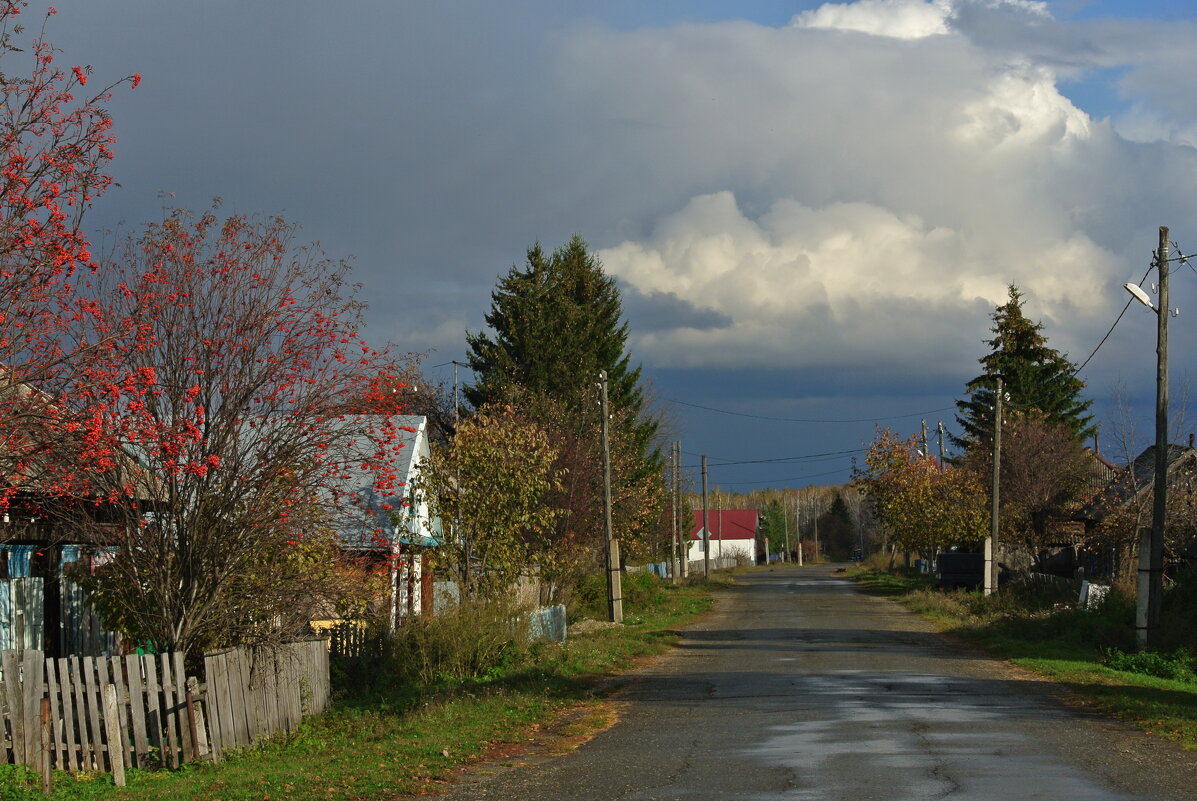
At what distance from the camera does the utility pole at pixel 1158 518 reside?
2272cm

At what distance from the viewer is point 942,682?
719 inches

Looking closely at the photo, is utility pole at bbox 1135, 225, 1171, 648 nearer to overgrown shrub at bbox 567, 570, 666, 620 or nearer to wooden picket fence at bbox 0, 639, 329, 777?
overgrown shrub at bbox 567, 570, 666, 620

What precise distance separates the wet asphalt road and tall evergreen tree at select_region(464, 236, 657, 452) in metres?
22.4

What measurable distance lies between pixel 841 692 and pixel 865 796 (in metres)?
7.57

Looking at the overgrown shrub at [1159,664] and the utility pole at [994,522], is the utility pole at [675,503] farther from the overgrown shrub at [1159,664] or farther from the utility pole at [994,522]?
the overgrown shrub at [1159,664]

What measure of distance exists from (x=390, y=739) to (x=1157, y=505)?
16613 millimetres

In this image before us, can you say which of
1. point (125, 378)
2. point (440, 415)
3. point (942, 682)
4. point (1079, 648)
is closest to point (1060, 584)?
point (1079, 648)

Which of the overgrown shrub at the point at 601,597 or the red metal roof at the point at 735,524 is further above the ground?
the overgrown shrub at the point at 601,597

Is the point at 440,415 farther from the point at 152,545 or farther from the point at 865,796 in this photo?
the point at 865,796

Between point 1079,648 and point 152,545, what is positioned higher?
point 152,545

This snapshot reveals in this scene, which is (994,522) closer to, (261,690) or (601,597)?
(601,597)

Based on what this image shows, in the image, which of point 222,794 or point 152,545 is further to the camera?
point 152,545

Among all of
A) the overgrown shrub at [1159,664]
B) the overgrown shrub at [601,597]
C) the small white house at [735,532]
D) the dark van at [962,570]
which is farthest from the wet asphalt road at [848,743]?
the small white house at [735,532]

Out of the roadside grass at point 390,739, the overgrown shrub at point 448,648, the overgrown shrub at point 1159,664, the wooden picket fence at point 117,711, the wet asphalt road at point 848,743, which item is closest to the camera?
the wet asphalt road at point 848,743
